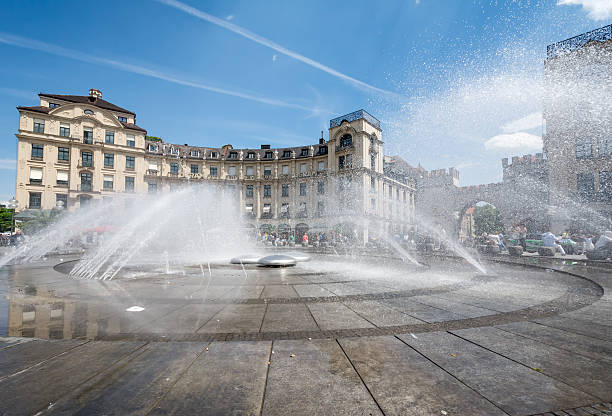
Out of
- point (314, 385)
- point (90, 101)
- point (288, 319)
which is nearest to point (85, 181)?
point (90, 101)

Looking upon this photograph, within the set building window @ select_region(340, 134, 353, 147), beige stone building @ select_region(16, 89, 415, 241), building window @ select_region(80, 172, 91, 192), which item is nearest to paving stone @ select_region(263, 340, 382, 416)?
beige stone building @ select_region(16, 89, 415, 241)

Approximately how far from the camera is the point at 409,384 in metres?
2.80

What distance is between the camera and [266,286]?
27.9 ft

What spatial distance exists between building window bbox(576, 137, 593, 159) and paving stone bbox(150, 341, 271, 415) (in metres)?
36.8

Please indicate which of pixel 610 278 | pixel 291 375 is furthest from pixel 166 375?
pixel 610 278

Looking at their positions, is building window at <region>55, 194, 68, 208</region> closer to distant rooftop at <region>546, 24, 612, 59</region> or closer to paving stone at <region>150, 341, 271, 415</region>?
paving stone at <region>150, 341, 271, 415</region>

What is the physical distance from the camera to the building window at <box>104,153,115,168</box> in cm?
4412

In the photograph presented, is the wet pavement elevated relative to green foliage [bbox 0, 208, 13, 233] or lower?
lower

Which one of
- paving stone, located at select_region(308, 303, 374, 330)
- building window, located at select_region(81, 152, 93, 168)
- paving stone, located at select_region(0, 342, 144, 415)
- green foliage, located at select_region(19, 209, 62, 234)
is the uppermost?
building window, located at select_region(81, 152, 93, 168)

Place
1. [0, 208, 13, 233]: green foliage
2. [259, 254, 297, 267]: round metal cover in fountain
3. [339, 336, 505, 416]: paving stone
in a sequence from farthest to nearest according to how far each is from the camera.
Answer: [0, 208, 13, 233]: green foliage
[259, 254, 297, 267]: round metal cover in fountain
[339, 336, 505, 416]: paving stone

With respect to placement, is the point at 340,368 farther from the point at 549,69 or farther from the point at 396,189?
the point at 396,189

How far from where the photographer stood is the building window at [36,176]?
39.3 m

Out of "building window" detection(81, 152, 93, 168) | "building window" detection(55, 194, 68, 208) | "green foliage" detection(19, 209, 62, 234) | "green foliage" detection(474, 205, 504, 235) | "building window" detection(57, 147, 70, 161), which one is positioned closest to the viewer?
"green foliage" detection(19, 209, 62, 234)

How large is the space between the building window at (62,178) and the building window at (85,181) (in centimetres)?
189
